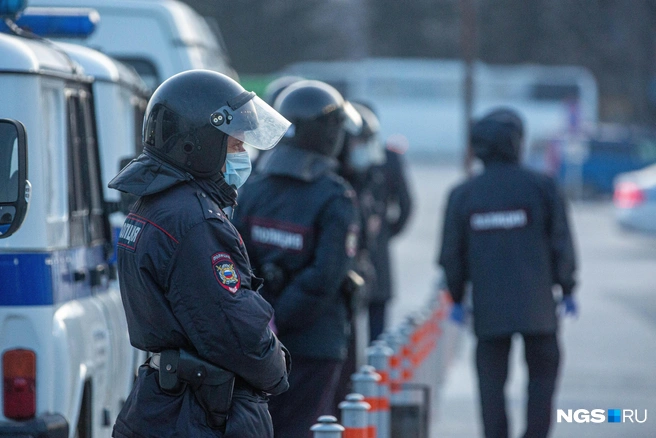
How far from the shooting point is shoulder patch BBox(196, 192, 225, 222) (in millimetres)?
3391

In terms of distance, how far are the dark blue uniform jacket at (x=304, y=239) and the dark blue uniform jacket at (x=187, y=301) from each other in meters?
1.69

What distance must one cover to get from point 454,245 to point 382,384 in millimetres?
1155

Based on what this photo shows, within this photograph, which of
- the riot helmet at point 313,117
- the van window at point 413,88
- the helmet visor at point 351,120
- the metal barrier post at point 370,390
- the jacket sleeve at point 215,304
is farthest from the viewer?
the van window at point 413,88

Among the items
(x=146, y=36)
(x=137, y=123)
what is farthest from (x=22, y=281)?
(x=146, y=36)

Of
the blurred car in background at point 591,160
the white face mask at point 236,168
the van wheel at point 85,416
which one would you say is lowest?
the van wheel at point 85,416

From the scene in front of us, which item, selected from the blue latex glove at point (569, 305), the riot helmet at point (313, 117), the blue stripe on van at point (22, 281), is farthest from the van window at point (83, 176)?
the blue latex glove at point (569, 305)

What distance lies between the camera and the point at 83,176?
555 centimetres

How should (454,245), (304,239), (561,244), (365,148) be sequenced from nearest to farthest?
(304,239), (561,244), (454,245), (365,148)

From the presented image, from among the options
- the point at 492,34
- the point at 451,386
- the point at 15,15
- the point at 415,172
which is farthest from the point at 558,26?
the point at 15,15

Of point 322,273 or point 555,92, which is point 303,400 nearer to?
point 322,273

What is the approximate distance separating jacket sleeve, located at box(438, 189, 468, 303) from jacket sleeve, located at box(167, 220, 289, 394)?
3.28m

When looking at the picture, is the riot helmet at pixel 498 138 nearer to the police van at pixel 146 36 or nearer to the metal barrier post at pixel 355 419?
the metal barrier post at pixel 355 419

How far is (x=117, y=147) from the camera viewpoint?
627 centimetres

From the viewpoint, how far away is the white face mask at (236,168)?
3.63 metres
